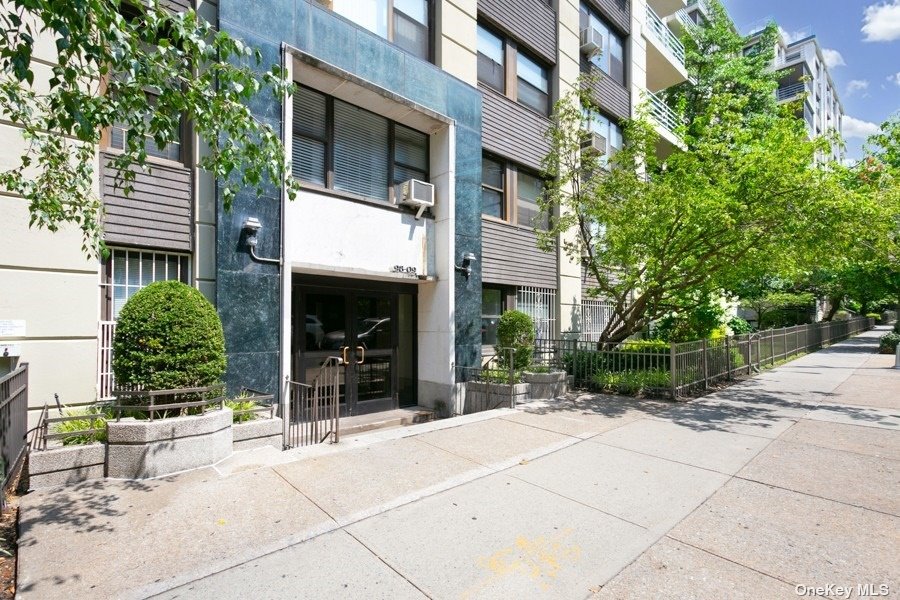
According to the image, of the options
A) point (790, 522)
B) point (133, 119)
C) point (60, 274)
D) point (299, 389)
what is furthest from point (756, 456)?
point (60, 274)

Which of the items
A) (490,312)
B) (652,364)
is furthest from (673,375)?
(490,312)

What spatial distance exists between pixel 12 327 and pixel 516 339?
25.2 ft

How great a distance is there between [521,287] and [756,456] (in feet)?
22.5

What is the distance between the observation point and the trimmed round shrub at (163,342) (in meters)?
4.90

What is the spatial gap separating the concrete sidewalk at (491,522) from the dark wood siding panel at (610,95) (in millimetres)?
11606

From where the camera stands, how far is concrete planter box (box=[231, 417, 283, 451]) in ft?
18.5

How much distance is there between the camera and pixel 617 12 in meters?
15.5

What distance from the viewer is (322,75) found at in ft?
26.3

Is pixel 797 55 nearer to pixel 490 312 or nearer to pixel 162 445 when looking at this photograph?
pixel 490 312

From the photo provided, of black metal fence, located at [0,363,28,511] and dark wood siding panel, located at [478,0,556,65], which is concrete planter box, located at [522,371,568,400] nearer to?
black metal fence, located at [0,363,28,511]

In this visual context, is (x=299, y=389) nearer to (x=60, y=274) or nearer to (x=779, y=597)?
(x=60, y=274)

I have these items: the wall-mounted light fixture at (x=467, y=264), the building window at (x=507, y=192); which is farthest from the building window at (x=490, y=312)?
the building window at (x=507, y=192)

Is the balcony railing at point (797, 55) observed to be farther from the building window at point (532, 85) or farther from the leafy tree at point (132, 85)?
the leafy tree at point (132, 85)

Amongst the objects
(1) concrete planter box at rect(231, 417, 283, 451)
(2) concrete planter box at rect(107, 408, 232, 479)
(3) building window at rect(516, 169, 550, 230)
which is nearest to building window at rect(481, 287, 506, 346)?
(3) building window at rect(516, 169, 550, 230)
